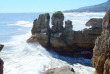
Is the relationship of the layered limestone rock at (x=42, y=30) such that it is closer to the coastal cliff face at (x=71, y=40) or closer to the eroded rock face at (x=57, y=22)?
the coastal cliff face at (x=71, y=40)

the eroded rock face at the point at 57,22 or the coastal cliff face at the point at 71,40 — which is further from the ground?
the eroded rock face at the point at 57,22

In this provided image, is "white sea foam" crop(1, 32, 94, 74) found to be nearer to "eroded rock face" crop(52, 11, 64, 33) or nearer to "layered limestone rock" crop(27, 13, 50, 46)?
"layered limestone rock" crop(27, 13, 50, 46)

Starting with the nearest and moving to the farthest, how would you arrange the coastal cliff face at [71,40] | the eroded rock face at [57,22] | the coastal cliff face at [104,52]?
the coastal cliff face at [104,52]
the coastal cliff face at [71,40]
the eroded rock face at [57,22]

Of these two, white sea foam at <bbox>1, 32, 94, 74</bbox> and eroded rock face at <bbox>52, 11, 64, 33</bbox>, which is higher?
eroded rock face at <bbox>52, 11, 64, 33</bbox>

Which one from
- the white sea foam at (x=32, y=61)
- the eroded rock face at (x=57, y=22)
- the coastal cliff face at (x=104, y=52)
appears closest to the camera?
the coastal cliff face at (x=104, y=52)

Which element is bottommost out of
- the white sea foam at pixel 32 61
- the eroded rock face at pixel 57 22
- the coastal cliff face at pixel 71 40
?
the white sea foam at pixel 32 61

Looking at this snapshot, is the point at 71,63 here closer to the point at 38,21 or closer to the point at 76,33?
the point at 76,33

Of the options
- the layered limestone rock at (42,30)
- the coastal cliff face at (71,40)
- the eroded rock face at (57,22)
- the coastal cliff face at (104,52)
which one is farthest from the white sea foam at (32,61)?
the coastal cliff face at (104,52)

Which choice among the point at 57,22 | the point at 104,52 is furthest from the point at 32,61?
the point at 104,52

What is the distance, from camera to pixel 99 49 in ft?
33.7

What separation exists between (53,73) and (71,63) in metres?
8.62

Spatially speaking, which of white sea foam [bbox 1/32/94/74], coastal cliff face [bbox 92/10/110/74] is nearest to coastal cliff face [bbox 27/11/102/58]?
white sea foam [bbox 1/32/94/74]

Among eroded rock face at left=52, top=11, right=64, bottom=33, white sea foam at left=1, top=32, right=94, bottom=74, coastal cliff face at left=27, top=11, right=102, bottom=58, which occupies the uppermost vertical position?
eroded rock face at left=52, top=11, right=64, bottom=33

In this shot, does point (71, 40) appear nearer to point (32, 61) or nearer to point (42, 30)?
point (42, 30)
